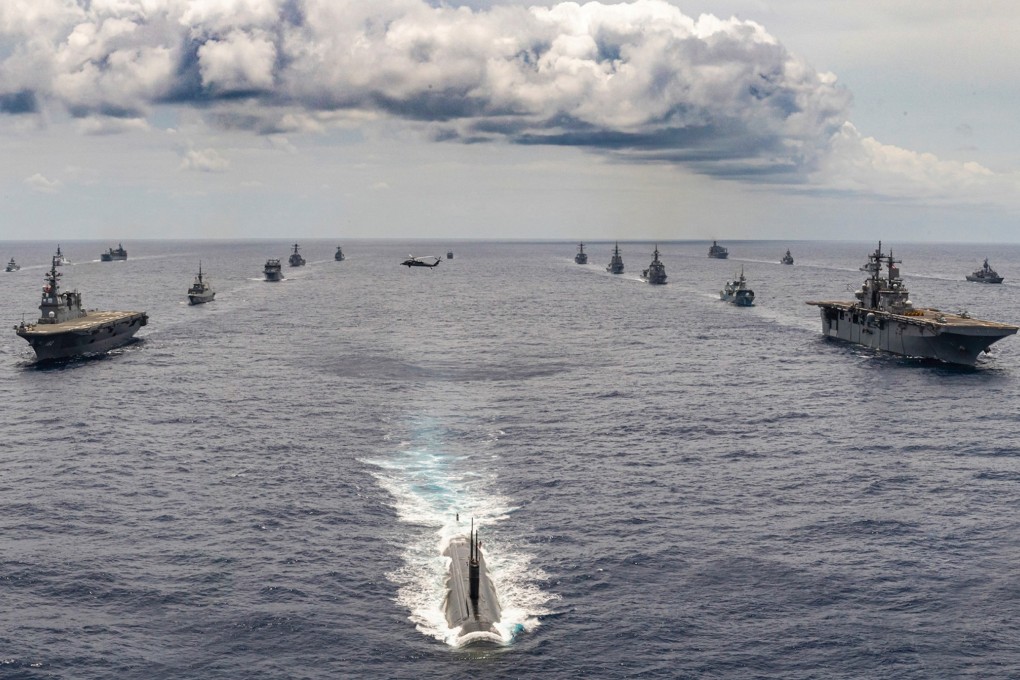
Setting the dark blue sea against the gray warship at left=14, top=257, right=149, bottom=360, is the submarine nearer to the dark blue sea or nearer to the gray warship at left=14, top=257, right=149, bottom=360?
the dark blue sea

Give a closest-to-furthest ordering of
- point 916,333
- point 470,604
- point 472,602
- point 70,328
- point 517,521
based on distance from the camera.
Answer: point 470,604
point 472,602
point 517,521
point 70,328
point 916,333

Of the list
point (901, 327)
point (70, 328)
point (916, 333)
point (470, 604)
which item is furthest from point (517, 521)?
point (70, 328)

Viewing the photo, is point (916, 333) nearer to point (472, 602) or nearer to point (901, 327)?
point (901, 327)

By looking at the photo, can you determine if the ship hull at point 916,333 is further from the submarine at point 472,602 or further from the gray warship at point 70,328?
the gray warship at point 70,328

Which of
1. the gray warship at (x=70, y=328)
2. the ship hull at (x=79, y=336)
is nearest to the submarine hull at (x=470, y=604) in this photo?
the ship hull at (x=79, y=336)

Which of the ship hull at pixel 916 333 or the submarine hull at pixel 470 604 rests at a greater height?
the ship hull at pixel 916 333

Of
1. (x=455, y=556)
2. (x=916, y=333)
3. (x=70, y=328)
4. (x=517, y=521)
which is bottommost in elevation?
(x=517, y=521)
